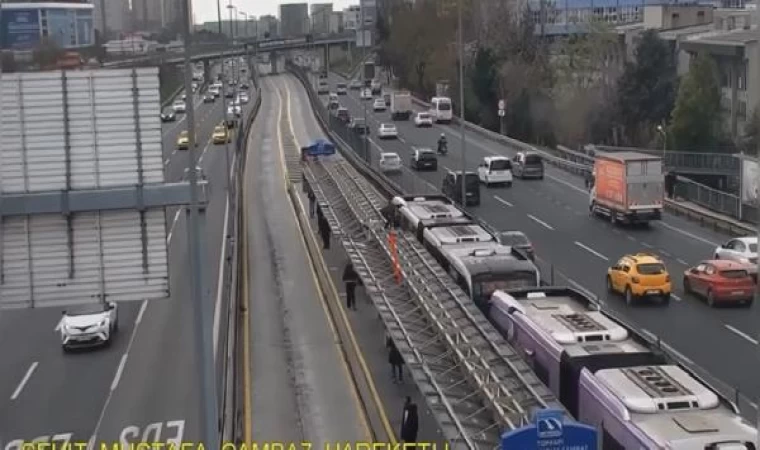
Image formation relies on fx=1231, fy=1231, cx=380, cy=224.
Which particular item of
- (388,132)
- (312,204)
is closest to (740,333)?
(312,204)

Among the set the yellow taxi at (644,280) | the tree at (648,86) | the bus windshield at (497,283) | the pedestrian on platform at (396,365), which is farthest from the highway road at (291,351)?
the tree at (648,86)

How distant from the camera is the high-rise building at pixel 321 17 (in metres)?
161

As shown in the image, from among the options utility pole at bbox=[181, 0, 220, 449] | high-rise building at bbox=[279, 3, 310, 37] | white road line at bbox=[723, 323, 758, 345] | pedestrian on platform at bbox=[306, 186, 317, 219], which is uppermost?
high-rise building at bbox=[279, 3, 310, 37]

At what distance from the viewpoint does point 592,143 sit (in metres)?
67.1

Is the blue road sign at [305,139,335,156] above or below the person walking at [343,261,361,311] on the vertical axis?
above

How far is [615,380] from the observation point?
542 inches

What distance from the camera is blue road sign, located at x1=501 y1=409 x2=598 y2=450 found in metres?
11.5

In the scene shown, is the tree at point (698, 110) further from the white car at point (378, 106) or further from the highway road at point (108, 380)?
the white car at point (378, 106)

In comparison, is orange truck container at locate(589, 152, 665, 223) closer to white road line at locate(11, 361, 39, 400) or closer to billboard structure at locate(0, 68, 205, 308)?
white road line at locate(11, 361, 39, 400)

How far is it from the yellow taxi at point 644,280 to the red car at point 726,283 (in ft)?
2.71

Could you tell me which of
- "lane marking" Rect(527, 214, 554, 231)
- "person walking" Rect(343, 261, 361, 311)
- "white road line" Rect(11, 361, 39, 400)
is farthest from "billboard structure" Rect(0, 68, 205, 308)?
"lane marking" Rect(527, 214, 554, 231)

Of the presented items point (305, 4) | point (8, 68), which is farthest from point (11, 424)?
point (305, 4)

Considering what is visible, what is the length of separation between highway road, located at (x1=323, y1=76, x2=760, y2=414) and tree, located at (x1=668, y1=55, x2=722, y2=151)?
5756 mm

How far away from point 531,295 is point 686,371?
17.9 ft
